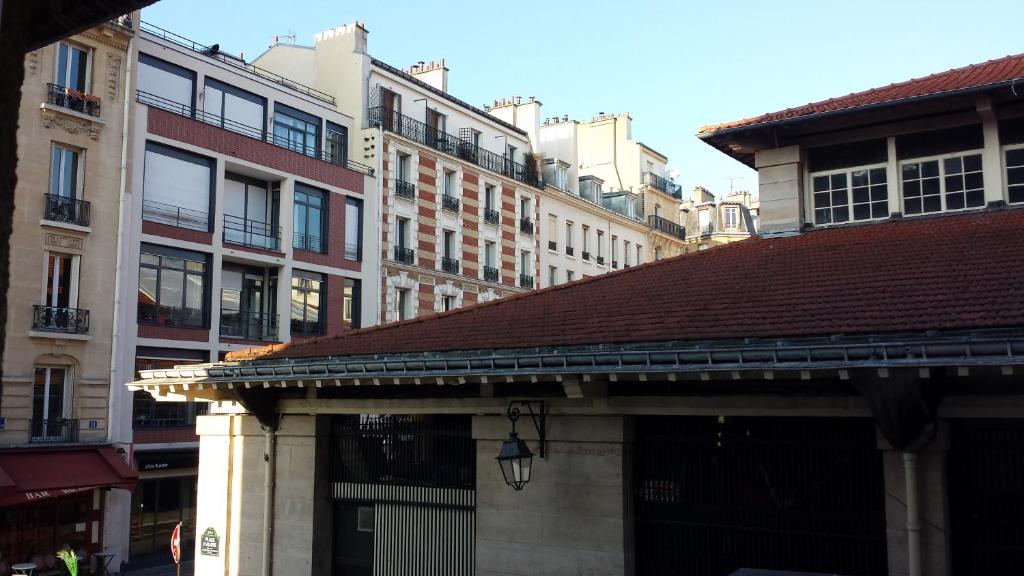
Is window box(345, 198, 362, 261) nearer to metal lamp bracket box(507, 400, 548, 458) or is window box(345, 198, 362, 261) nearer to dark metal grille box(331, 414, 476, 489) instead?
dark metal grille box(331, 414, 476, 489)

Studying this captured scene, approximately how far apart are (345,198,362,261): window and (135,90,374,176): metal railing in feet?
4.34

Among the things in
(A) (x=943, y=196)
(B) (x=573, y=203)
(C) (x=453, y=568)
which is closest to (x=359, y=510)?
(C) (x=453, y=568)

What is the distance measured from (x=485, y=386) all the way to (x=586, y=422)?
53.2 inches

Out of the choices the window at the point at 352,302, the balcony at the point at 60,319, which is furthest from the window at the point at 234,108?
the balcony at the point at 60,319

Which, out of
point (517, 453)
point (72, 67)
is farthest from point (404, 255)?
point (517, 453)

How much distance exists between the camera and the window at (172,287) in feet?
91.3

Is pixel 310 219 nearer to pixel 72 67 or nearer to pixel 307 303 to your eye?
pixel 307 303

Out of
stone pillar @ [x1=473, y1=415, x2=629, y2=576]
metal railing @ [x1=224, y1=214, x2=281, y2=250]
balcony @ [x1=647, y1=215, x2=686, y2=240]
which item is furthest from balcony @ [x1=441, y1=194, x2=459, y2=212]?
stone pillar @ [x1=473, y1=415, x2=629, y2=576]

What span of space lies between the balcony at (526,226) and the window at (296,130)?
1206 centimetres

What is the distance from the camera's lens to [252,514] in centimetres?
1315

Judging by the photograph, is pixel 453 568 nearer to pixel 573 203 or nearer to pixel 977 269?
pixel 977 269

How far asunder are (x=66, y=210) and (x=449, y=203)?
16604 millimetres

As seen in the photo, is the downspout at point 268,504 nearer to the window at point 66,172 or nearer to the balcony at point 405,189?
the window at point 66,172

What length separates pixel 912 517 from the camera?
8.54 m
